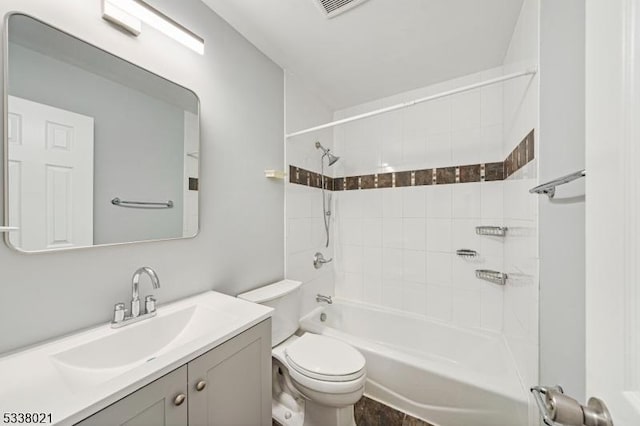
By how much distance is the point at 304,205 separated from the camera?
2135mm

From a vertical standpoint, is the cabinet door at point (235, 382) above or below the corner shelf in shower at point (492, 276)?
below

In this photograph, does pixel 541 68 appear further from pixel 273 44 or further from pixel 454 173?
pixel 273 44

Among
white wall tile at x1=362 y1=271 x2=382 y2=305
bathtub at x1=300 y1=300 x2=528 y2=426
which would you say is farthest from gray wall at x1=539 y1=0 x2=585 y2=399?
white wall tile at x1=362 y1=271 x2=382 y2=305

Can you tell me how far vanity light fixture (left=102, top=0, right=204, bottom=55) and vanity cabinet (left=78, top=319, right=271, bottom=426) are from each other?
52.3 inches

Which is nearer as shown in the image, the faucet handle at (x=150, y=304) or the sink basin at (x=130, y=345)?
the sink basin at (x=130, y=345)

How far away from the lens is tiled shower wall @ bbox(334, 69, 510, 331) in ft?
6.23

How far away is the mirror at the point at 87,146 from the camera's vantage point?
0.78 m

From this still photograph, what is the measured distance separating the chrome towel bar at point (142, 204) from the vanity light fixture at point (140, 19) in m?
0.72

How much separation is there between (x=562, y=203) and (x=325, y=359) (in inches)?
49.1

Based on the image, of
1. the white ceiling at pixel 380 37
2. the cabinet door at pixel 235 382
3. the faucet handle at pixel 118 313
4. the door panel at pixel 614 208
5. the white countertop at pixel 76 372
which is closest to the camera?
the door panel at pixel 614 208

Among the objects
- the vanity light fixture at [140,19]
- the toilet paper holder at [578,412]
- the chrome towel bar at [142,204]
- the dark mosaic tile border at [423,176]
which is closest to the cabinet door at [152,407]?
the chrome towel bar at [142,204]

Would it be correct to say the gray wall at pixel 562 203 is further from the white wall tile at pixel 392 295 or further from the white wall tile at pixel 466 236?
the white wall tile at pixel 392 295

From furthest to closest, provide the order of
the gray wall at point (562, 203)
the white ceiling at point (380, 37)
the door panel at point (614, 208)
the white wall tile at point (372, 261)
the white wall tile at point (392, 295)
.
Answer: the white wall tile at point (372, 261), the white wall tile at point (392, 295), the white ceiling at point (380, 37), the gray wall at point (562, 203), the door panel at point (614, 208)

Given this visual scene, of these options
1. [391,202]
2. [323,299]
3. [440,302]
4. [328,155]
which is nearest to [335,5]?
[328,155]
